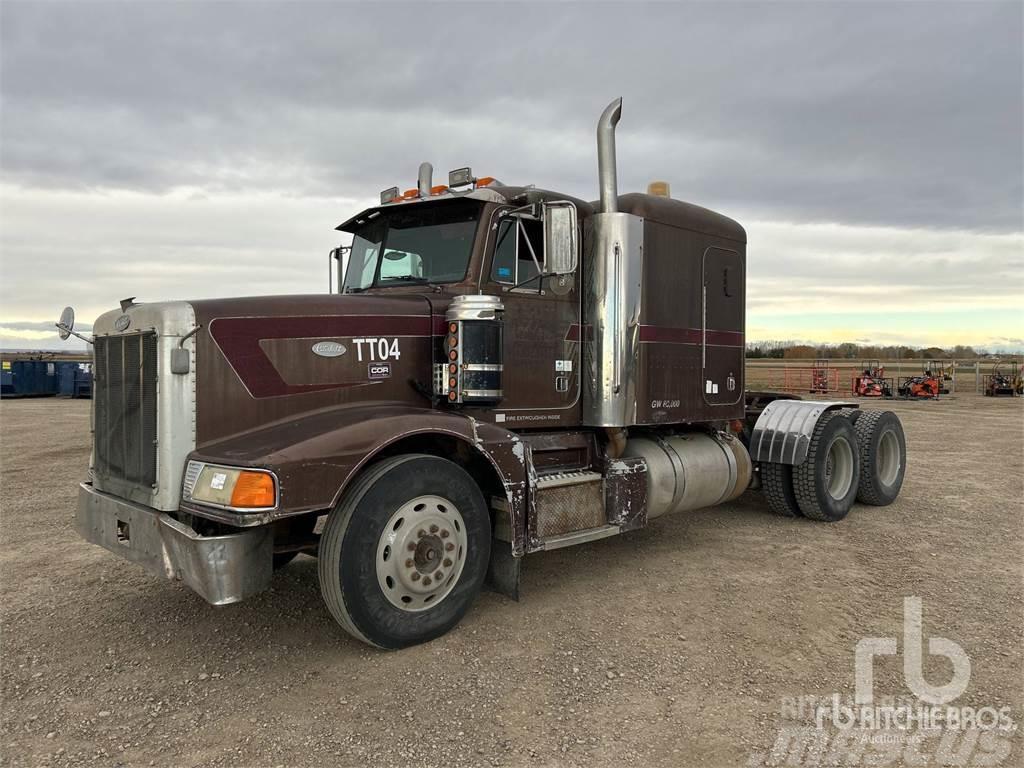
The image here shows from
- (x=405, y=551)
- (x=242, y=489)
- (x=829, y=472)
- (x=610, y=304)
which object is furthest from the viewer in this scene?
(x=829, y=472)

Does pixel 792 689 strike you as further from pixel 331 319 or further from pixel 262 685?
pixel 331 319

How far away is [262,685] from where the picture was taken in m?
3.82

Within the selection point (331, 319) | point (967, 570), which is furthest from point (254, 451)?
point (967, 570)

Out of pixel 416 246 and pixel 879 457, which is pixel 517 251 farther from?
pixel 879 457

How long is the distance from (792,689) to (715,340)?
3621 mm

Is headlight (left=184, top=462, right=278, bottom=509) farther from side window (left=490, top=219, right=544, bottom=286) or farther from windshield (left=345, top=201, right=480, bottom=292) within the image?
side window (left=490, top=219, right=544, bottom=286)

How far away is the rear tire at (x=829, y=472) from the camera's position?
745 centimetres

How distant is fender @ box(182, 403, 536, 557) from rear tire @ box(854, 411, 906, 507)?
5.25 m

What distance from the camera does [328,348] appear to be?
173 inches

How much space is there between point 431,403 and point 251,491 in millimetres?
1500

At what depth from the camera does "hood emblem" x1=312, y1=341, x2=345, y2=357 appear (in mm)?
4355

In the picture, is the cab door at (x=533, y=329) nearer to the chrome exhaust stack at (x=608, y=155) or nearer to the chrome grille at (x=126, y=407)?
the chrome exhaust stack at (x=608, y=155)

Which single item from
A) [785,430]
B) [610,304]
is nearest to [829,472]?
[785,430]

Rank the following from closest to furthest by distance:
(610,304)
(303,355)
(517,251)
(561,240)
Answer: (303,355) → (561,240) → (517,251) → (610,304)
